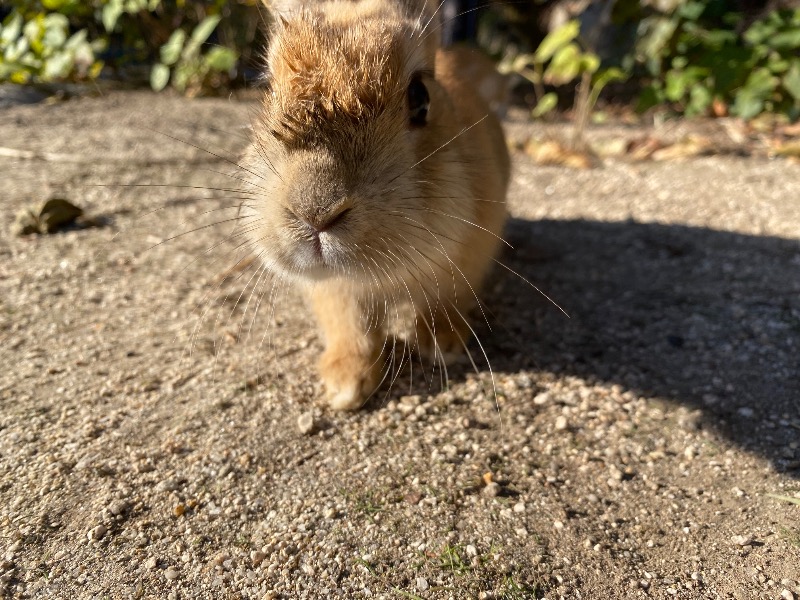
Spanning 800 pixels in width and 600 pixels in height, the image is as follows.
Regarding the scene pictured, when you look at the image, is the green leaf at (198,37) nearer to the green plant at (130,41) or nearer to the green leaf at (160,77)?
A: the green plant at (130,41)

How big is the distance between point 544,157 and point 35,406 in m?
4.94

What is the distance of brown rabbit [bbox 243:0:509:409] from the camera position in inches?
72.4

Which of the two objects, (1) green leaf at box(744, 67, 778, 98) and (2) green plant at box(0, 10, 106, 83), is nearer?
(1) green leaf at box(744, 67, 778, 98)

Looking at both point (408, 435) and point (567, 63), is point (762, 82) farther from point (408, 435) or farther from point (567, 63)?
point (408, 435)

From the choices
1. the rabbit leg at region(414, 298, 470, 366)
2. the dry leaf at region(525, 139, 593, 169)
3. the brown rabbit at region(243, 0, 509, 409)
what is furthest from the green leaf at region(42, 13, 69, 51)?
the rabbit leg at region(414, 298, 470, 366)

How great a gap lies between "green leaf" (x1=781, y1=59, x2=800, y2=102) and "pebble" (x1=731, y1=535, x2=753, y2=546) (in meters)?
5.04

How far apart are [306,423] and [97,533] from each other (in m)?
0.79

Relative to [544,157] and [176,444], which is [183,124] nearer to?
[544,157]

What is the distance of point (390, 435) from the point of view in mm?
2391

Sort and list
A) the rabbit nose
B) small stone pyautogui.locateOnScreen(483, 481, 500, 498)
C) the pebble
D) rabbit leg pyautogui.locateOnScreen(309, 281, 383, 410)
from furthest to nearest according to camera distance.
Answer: rabbit leg pyautogui.locateOnScreen(309, 281, 383, 410) → small stone pyautogui.locateOnScreen(483, 481, 500, 498) → the pebble → the rabbit nose

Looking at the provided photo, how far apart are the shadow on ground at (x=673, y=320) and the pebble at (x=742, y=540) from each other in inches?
15.5

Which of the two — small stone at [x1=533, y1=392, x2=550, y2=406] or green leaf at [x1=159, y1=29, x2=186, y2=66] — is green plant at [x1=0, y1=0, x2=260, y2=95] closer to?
green leaf at [x1=159, y1=29, x2=186, y2=66]

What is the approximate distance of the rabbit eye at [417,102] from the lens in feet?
7.29

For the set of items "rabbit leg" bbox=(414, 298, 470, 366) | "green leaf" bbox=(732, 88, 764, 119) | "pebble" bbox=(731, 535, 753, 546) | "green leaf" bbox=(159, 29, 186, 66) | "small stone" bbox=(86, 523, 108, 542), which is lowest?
"pebble" bbox=(731, 535, 753, 546)
